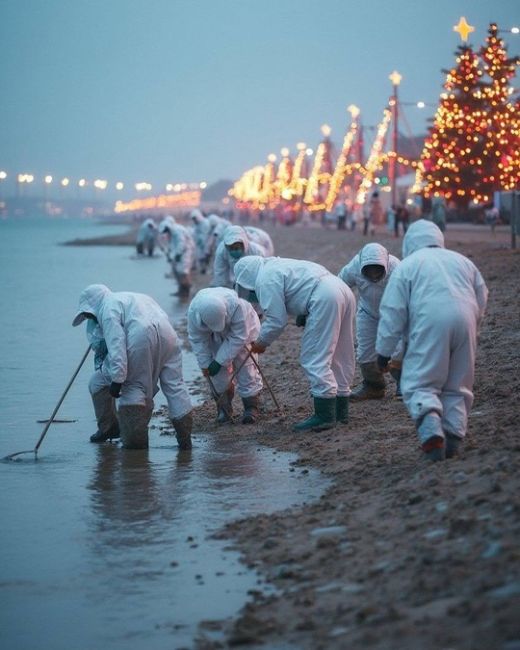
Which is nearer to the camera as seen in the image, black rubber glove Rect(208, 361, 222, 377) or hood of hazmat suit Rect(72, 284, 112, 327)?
hood of hazmat suit Rect(72, 284, 112, 327)

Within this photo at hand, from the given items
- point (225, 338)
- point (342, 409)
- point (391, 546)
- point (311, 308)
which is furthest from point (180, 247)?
point (391, 546)

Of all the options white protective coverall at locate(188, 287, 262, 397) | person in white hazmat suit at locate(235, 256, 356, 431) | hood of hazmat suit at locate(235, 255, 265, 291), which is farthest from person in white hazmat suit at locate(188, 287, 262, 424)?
person in white hazmat suit at locate(235, 256, 356, 431)

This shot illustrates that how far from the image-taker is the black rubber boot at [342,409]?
11.1 m

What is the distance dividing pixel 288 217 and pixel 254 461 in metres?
86.8

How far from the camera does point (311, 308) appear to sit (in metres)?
10.7

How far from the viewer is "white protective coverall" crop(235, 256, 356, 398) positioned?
34.9 feet

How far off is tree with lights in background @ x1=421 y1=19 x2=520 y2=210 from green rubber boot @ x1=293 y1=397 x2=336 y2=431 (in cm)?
3392

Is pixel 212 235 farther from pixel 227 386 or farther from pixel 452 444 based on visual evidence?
pixel 452 444

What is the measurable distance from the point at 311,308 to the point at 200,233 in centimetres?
2203

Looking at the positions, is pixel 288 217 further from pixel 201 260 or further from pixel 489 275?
pixel 489 275

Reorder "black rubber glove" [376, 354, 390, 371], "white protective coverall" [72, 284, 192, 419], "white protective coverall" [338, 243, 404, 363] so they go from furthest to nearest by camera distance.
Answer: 1. "white protective coverall" [338, 243, 404, 363]
2. "white protective coverall" [72, 284, 192, 419]
3. "black rubber glove" [376, 354, 390, 371]

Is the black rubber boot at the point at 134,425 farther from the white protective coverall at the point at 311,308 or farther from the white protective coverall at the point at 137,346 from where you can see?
the white protective coverall at the point at 311,308

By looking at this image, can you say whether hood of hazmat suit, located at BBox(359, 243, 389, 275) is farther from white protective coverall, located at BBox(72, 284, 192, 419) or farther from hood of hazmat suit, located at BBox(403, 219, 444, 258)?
hood of hazmat suit, located at BBox(403, 219, 444, 258)

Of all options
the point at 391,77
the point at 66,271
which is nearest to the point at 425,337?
the point at 66,271
